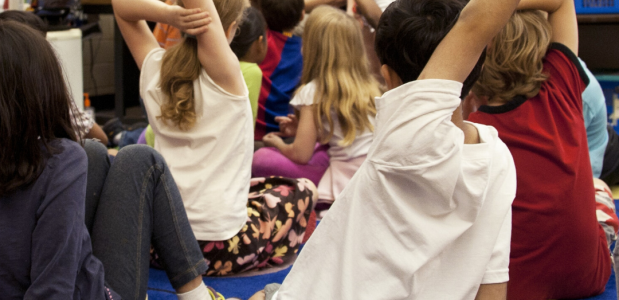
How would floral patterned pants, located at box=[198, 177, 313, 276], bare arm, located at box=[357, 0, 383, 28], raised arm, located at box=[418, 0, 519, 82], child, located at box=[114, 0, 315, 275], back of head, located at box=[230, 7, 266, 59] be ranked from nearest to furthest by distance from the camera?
1. raised arm, located at box=[418, 0, 519, 82]
2. child, located at box=[114, 0, 315, 275]
3. floral patterned pants, located at box=[198, 177, 313, 276]
4. back of head, located at box=[230, 7, 266, 59]
5. bare arm, located at box=[357, 0, 383, 28]

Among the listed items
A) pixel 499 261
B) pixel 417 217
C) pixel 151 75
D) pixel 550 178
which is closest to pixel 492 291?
pixel 499 261

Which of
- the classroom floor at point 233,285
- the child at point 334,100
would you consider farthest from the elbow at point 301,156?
the classroom floor at point 233,285

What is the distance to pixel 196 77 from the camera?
1.45 m

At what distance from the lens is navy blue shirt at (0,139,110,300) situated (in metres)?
0.85

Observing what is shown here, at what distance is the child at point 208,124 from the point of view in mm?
1431

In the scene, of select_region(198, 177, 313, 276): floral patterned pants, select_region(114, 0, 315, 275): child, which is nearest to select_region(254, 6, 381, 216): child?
select_region(198, 177, 313, 276): floral patterned pants

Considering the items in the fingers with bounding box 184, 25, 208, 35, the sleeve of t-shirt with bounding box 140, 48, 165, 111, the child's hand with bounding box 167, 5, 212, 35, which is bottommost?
the sleeve of t-shirt with bounding box 140, 48, 165, 111

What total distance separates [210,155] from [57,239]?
0.64m

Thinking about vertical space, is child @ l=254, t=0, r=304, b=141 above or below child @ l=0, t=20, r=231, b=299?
below

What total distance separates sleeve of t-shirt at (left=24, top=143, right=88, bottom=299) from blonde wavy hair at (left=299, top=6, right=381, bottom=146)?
1217 millimetres

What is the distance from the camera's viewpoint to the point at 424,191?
75cm

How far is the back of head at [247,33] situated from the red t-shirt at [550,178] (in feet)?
2.97

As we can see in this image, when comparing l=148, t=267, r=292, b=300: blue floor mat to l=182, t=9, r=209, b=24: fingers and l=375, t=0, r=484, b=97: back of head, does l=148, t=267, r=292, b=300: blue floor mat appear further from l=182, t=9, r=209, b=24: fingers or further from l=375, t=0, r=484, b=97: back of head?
l=375, t=0, r=484, b=97: back of head

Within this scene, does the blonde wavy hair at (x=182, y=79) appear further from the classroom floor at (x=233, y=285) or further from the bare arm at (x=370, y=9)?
the bare arm at (x=370, y=9)
